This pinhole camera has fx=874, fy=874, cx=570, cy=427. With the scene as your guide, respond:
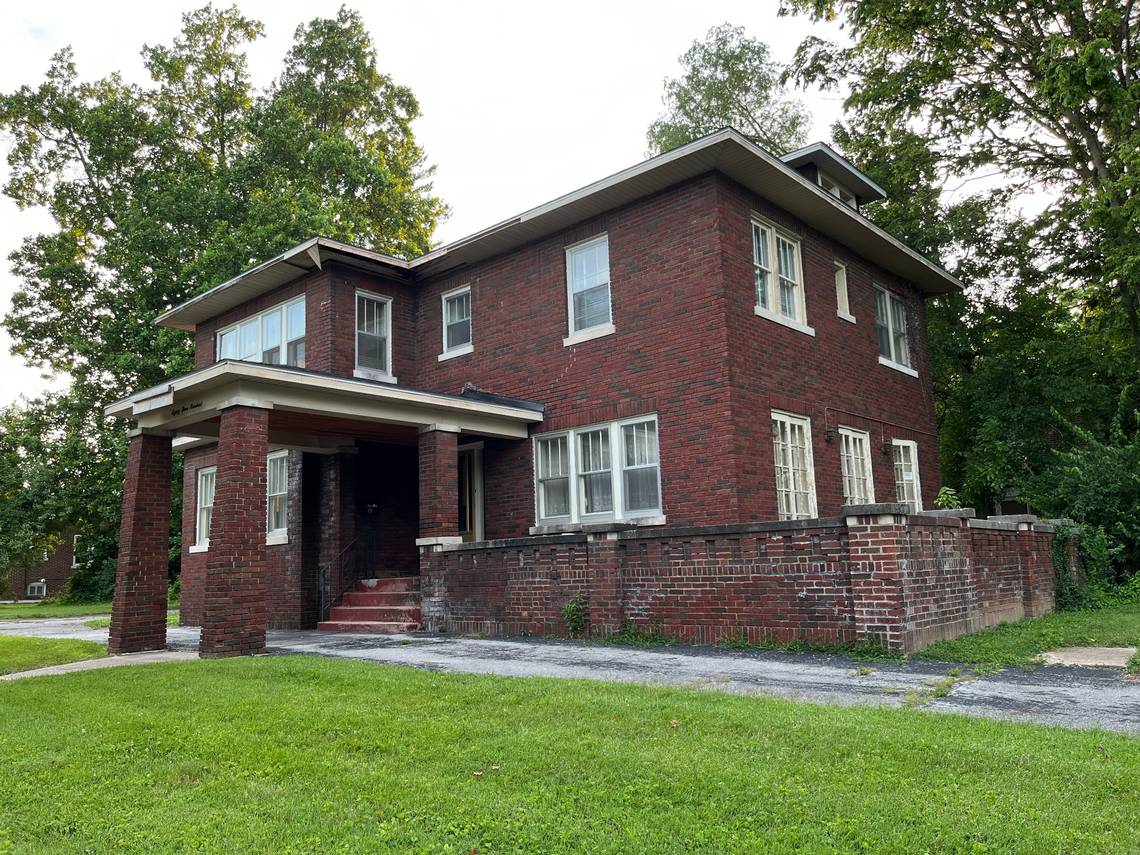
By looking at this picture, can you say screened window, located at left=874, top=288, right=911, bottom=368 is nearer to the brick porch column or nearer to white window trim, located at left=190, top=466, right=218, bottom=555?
the brick porch column

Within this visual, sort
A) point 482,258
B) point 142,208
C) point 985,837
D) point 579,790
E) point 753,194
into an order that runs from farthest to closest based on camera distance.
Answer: point 142,208
point 482,258
point 753,194
point 579,790
point 985,837

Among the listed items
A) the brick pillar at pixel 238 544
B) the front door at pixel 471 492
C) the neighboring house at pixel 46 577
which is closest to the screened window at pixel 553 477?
the front door at pixel 471 492

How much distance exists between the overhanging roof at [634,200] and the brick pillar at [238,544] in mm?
5423

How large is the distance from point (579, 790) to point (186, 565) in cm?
1669

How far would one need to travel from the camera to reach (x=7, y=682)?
27.5ft

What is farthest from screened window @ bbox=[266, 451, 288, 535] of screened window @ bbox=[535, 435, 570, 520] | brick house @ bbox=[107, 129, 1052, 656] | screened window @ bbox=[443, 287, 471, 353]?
screened window @ bbox=[535, 435, 570, 520]

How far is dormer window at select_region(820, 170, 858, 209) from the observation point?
1634 cm

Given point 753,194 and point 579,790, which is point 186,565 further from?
point 579,790

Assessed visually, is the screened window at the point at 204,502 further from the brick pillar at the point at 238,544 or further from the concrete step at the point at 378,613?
the brick pillar at the point at 238,544

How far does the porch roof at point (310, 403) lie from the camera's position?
34.7 feet

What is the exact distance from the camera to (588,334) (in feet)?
44.2

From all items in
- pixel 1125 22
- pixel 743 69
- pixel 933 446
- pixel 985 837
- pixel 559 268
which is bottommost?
pixel 985 837

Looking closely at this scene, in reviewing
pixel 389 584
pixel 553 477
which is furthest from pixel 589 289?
pixel 389 584

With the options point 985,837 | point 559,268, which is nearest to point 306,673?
point 985,837
